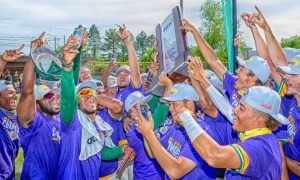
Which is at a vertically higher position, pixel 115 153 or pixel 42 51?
pixel 42 51

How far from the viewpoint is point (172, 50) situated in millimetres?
4875

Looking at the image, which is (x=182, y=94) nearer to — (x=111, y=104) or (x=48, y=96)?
(x=48, y=96)

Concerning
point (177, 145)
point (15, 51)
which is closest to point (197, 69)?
point (177, 145)

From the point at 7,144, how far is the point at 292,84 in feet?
Result: 11.8

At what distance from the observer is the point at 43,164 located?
14.7 ft

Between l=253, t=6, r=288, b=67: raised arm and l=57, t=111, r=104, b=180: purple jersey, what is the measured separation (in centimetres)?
270

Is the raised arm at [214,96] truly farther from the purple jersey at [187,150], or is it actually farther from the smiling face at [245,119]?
the smiling face at [245,119]

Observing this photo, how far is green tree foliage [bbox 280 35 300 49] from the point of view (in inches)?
2659

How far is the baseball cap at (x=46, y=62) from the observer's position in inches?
164

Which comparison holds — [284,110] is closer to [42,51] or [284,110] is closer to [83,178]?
[83,178]

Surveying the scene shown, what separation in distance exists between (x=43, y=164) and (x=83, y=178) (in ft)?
1.76

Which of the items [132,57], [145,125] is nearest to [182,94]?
[145,125]

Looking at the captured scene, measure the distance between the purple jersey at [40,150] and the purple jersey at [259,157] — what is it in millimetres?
2343

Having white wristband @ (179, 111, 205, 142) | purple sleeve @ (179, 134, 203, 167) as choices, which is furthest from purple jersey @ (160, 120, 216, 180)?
white wristband @ (179, 111, 205, 142)
